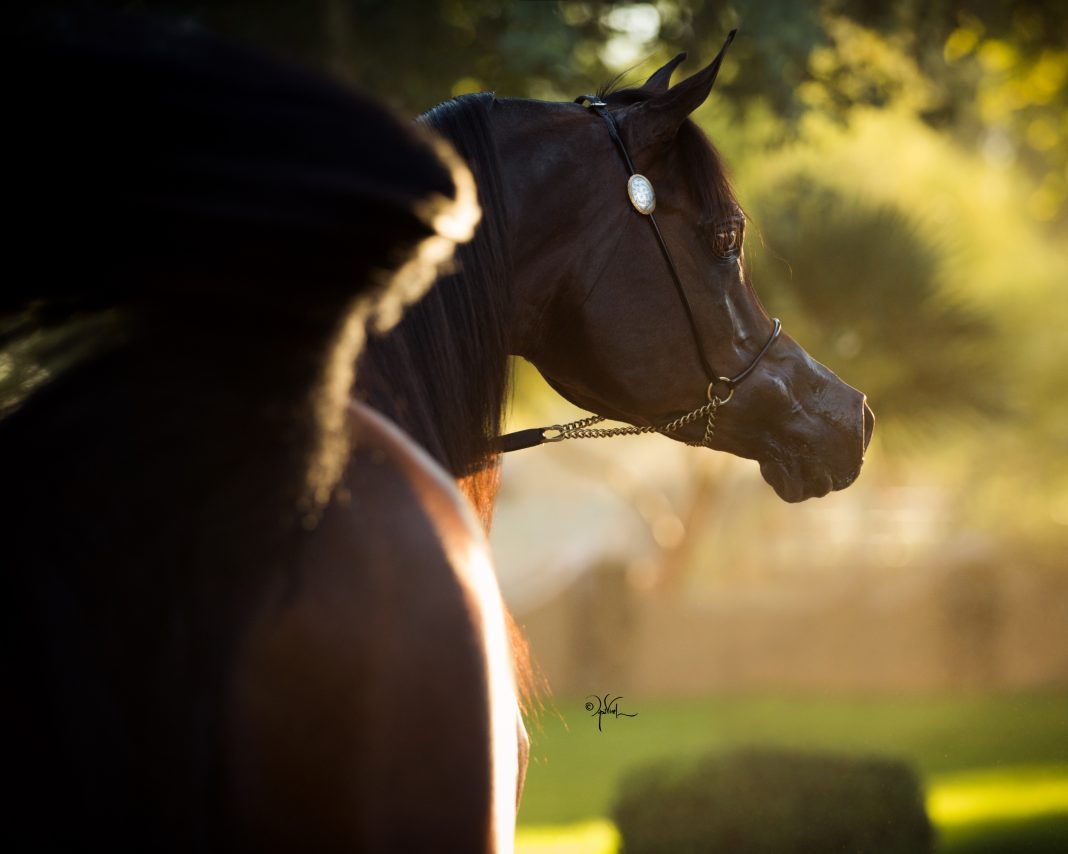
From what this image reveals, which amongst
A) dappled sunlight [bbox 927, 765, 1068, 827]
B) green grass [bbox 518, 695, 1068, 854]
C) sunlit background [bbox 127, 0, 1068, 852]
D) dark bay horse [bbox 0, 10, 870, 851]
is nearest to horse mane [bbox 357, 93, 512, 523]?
dark bay horse [bbox 0, 10, 870, 851]

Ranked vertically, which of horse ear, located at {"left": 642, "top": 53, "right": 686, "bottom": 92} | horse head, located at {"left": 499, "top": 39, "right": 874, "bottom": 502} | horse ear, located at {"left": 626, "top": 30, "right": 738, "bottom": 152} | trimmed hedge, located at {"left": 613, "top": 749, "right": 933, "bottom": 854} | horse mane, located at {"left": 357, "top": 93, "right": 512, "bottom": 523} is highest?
horse ear, located at {"left": 642, "top": 53, "right": 686, "bottom": 92}

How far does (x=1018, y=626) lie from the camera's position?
44.7ft

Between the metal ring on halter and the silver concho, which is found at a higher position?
the silver concho

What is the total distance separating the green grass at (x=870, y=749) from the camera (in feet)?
21.3

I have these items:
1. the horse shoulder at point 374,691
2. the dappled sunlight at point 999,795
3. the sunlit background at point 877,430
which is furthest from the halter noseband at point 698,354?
the dappled sunlight at point 999,795

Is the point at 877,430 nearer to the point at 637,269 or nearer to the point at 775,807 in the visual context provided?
the point at 775,807

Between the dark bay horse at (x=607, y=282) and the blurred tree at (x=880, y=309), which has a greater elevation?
the blurred tree at (x=880, y=309)

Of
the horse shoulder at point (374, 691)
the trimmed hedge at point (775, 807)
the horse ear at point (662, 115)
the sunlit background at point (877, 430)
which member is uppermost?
the sunlit background at point (877, 430)

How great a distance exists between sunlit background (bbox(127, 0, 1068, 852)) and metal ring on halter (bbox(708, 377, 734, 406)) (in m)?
0.73

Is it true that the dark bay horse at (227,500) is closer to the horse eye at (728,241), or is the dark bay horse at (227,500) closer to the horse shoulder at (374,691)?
the horse shoulder at (374,691)

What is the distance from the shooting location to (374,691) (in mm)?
1285

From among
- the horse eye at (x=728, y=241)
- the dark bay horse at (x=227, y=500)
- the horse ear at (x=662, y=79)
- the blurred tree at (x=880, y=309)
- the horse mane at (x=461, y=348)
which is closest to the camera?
the dark bay horse at (x=227, y=500)

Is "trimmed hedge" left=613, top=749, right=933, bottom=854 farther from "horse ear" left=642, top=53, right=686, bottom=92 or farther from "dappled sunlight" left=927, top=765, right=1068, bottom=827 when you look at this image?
"horse ear" left=642, top=53, right=686, bottom=92

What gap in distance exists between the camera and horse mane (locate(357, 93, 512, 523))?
203 cm
